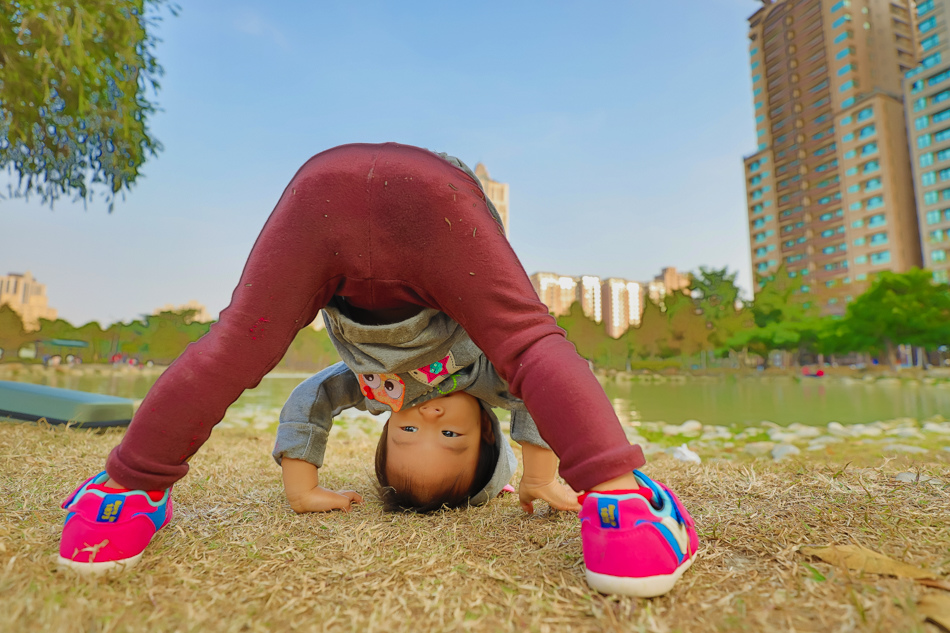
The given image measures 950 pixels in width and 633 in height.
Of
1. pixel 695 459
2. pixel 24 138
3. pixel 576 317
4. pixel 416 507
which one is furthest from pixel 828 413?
pixel 576 317

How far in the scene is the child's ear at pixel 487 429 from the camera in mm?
1563

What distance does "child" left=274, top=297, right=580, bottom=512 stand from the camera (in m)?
1.27

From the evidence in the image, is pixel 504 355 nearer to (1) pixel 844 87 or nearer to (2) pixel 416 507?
(2) pixel 416 507

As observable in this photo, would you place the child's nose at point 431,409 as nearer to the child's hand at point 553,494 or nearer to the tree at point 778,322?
the child's hand at point 553,494

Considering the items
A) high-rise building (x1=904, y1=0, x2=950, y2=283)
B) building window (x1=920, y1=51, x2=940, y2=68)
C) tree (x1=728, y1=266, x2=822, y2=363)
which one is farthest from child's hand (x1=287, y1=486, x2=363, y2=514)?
building window (x1=920, y1=51, x2=940, y2=68)

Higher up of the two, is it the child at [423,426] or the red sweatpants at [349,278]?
the red sweatpants at [349,278]

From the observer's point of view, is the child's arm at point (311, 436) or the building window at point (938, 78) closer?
the child's arm at point (311, 436)

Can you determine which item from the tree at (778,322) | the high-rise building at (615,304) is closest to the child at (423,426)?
the tree at (778,322)

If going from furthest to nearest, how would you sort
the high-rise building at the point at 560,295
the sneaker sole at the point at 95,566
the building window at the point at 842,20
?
the building window at the point at 842,20, the high-rise building at the point at 560,295, the sneaker sole at the point at 95,566

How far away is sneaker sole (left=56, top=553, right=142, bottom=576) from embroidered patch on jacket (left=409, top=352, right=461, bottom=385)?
0.68m

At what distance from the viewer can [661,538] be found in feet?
2.65

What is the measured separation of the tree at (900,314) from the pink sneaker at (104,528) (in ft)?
75.3

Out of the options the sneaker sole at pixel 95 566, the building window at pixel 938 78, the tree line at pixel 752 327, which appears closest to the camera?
the sneaker sole at pixel 95 566

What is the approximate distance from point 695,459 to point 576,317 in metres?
23.0
